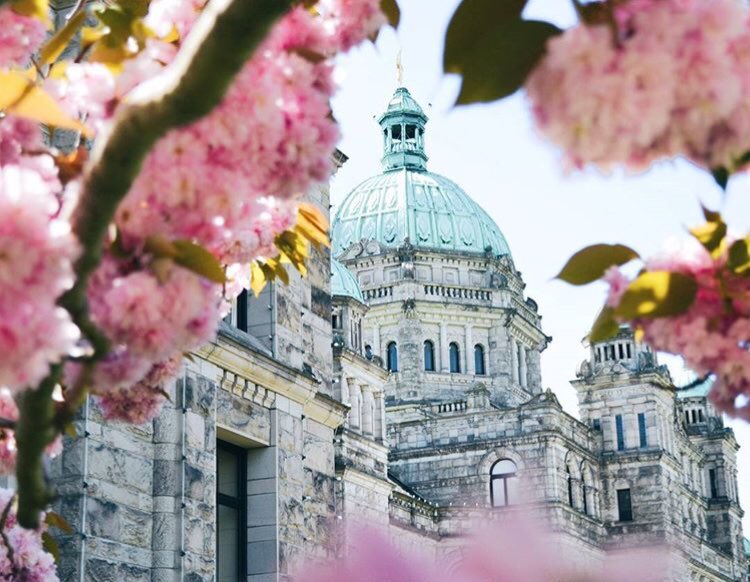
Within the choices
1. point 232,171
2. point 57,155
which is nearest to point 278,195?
point 232,171

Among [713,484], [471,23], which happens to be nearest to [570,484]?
[713,484]

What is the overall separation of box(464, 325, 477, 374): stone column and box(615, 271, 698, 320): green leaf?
64.2m

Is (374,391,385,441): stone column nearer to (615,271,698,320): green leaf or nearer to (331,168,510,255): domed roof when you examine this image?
(331,168,510,255): domed roof

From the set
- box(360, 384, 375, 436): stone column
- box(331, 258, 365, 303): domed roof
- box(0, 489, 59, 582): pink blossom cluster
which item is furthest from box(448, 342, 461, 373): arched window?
box(0, 489, 59, 582): pink blossom cluster

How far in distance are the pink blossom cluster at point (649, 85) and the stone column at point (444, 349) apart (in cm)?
6392

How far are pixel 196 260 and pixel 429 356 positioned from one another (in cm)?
→ 6400

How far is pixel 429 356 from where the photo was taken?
66.8m

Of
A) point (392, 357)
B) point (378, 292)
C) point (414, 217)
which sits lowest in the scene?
point (392, 357)

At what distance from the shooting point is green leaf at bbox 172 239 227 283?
9.46 feet

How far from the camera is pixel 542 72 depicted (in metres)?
2.28

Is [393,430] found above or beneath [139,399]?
above

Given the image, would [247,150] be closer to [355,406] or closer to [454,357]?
[355,406]

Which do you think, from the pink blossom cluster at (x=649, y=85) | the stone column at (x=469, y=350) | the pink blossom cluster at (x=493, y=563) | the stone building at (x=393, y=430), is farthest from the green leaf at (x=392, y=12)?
the stone column at (x=469, y=350)

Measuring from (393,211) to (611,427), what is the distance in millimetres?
16986
